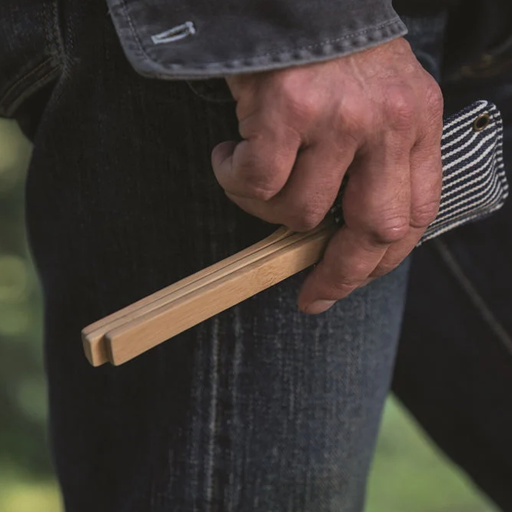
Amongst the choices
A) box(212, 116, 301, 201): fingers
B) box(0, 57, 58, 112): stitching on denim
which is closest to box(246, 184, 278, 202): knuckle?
box(212, 116, 301, 201): fingers

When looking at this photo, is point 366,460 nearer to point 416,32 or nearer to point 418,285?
point 418,285

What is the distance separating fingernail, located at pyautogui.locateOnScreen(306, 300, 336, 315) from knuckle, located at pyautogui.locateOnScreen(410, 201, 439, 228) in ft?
0.35

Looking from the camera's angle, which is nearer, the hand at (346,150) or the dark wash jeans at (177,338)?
the hand at (346,150)

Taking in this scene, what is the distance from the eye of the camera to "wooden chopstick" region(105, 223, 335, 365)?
66 centimetres

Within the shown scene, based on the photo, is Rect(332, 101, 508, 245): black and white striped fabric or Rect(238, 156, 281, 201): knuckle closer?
Rect(238, 156, 281, 201): knuckle

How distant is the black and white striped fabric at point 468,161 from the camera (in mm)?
799

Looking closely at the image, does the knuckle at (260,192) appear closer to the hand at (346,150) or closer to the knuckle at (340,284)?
the hand at (346,150)

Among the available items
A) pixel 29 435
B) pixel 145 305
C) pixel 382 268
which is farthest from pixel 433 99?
pixel 29 435

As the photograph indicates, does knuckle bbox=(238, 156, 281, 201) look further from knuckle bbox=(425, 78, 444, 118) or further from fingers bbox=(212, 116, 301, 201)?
knuckle bbox=(425, 78, 444, 118)

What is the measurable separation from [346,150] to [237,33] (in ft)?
0.40

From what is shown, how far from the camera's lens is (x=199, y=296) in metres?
0.68

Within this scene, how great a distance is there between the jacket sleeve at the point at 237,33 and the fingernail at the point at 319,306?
0.77 ft

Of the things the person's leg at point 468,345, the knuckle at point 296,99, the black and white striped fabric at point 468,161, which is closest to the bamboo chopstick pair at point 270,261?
the black and white striped fabric at point 468,161

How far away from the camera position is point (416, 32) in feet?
2.78
